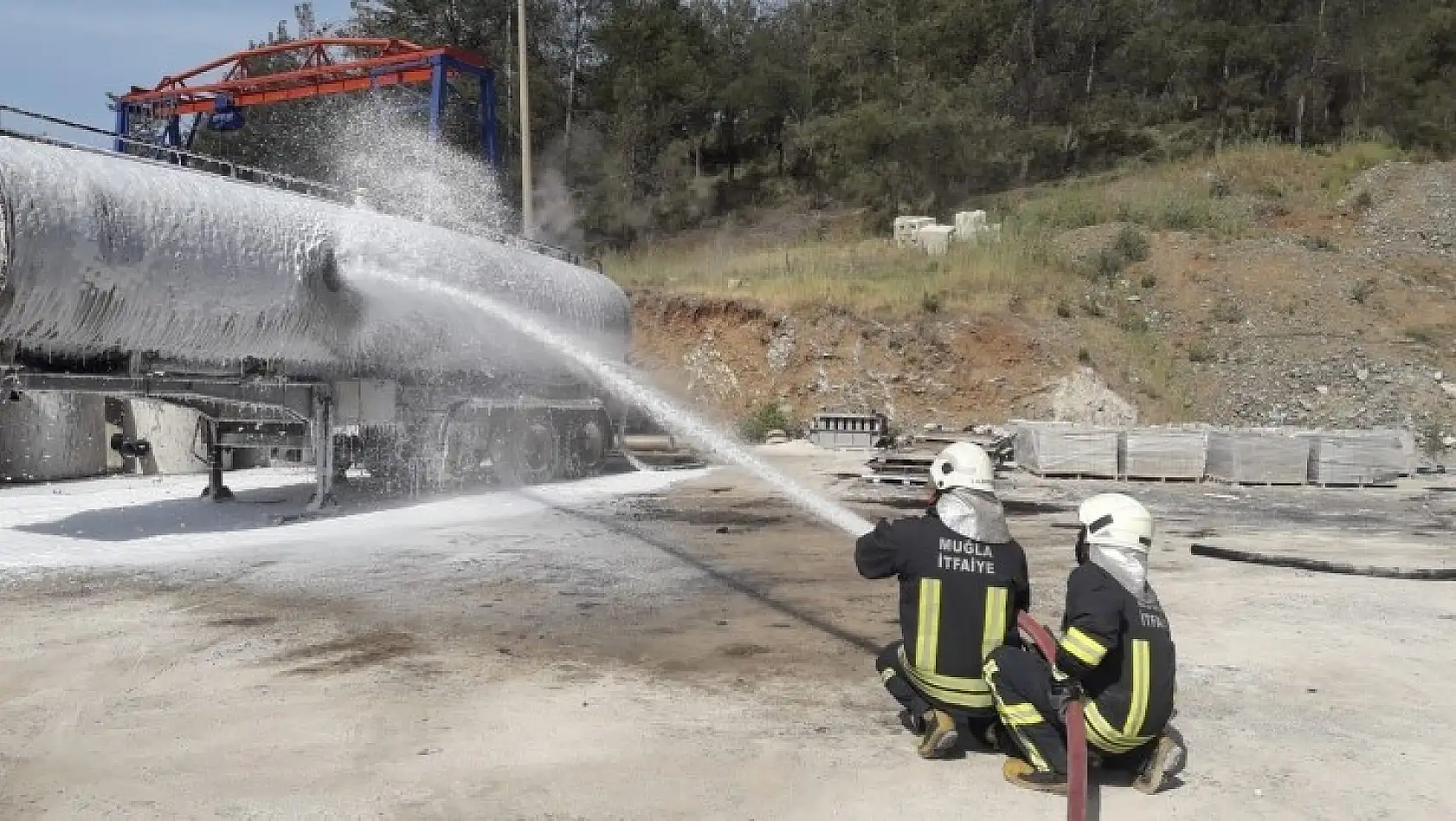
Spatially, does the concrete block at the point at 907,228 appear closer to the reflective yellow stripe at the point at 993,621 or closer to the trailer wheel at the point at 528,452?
the trailer wheel at the point at 528,452

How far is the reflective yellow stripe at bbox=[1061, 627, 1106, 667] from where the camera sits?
3.84m

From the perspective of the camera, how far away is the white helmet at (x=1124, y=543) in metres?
3.99

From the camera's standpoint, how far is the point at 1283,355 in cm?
2583

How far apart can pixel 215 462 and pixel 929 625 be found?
34.5ft

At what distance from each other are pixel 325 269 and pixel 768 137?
47.0 metres

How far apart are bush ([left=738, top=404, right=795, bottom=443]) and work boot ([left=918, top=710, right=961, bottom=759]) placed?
68.7 ft

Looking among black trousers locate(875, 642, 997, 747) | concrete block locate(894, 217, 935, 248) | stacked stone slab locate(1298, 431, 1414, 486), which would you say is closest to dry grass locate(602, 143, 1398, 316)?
concrete block locate(894, 217, 935, 248)

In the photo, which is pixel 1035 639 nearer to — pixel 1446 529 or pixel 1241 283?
pixel 1446 529

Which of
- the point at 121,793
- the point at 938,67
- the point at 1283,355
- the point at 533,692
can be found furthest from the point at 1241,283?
the point at 121,793

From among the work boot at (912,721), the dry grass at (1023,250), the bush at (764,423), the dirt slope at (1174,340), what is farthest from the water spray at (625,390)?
the dry grass at (1023,250)

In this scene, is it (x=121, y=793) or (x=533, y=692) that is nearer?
(x=121, y=793)

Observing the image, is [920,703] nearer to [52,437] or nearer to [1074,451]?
[1074,451]

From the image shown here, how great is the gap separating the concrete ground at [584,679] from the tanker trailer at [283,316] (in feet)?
5.16

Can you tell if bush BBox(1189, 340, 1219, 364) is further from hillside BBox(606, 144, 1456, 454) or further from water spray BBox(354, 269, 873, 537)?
water spray BBox(354, 269, 873, 537)
